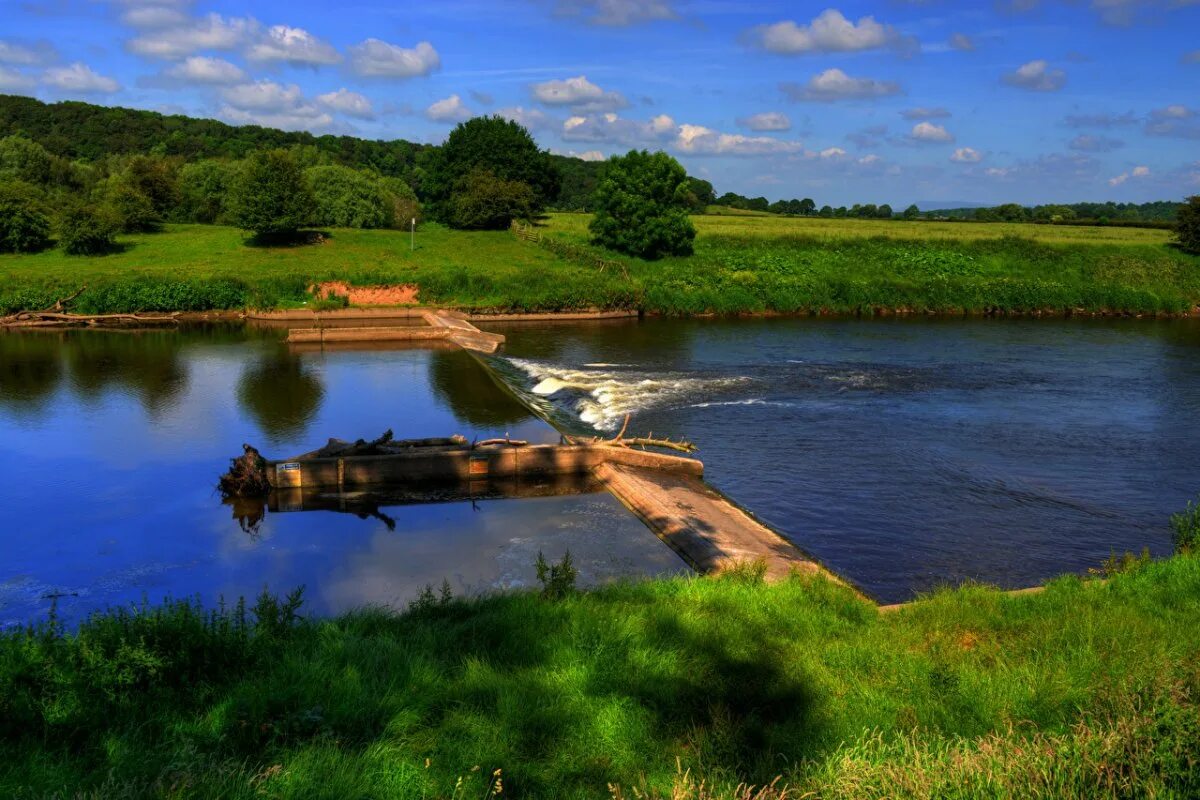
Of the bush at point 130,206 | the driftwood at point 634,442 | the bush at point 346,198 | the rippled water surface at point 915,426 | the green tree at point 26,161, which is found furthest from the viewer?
the bush at point 346,198

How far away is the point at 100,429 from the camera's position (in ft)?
72.5

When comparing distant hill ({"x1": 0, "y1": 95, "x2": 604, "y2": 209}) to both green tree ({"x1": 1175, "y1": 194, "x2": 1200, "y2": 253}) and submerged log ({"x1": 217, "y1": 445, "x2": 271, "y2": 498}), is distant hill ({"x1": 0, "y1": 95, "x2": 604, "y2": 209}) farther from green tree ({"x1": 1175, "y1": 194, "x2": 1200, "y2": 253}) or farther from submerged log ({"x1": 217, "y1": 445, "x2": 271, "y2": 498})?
submerged log ({"x1": 217, "y1": 445, "x2": 271, "y2": 498})

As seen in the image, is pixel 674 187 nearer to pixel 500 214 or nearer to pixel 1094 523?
pixel 500 214

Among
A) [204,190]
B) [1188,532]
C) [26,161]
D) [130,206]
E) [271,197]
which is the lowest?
[1188,532]

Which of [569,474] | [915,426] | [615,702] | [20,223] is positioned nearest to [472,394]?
[569,474]

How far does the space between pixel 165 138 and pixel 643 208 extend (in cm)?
6955

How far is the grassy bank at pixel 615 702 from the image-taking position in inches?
234

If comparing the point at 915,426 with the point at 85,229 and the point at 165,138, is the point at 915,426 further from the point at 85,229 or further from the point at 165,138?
the point at 165,138

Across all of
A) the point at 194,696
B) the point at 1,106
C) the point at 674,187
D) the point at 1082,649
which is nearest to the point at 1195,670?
the point at 1082,649

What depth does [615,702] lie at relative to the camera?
7605 mm

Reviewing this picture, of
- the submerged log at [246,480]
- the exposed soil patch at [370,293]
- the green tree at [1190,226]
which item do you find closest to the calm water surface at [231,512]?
the submerged log at [246,480]

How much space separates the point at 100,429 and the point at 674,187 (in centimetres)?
3965

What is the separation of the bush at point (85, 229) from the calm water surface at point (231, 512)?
2096cm

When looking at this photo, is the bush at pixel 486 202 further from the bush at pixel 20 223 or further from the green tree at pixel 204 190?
the bush at pixel 20 223
